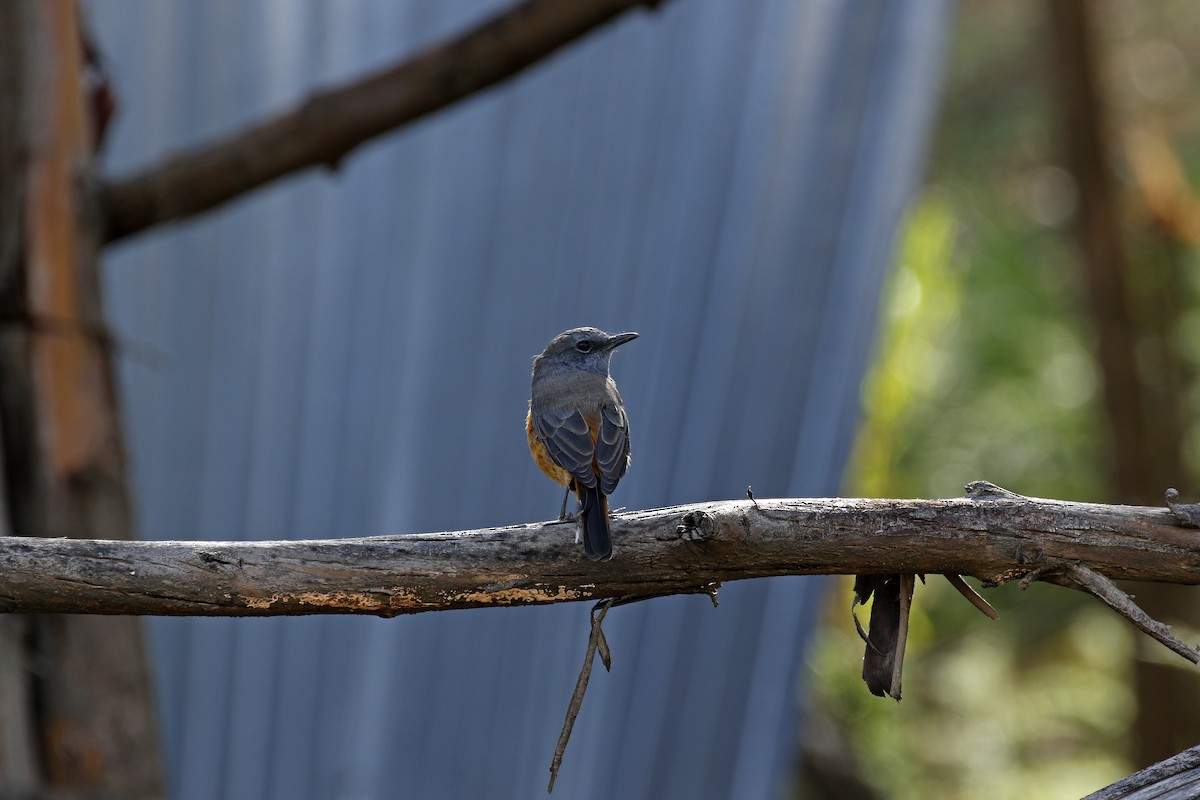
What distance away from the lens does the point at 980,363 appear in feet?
52.4

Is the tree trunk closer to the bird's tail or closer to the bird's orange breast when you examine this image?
the bird's orange breast

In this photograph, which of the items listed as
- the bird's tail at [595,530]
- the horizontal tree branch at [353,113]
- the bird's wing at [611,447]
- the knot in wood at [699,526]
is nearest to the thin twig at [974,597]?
the knot in wood at [699,526]

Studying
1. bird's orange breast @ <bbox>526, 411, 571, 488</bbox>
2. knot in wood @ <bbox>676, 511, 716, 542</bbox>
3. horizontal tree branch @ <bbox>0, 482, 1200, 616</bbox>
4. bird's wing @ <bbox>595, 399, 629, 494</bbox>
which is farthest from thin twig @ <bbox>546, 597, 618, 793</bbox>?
bird's orange breast @ <bbox>526, 411, 571, 488</bbox>

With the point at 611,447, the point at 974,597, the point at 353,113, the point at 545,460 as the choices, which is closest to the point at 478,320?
the point at 353,113

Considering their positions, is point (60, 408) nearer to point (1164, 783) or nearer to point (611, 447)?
point (611, 447)

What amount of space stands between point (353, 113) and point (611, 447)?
180cm

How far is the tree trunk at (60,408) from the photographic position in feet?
13.9

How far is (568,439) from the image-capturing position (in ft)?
10.6

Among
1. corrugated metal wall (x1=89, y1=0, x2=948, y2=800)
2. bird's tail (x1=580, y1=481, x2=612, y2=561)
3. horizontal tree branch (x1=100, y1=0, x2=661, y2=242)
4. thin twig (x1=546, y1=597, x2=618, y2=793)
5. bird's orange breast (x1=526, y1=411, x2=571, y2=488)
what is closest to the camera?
thin twig (x1=546, y1=597, x2=618, y2=793)

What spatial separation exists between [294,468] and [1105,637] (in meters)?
12.1

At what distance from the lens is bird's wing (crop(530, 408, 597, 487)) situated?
3.07 m

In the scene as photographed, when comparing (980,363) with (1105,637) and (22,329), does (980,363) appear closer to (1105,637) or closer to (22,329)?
(1105,637)

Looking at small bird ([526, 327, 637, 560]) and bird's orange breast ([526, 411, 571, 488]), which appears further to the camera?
bird's orange breast ([526, 411, 571, 488])

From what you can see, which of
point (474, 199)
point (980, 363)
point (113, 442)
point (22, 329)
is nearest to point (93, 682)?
point (113, 442)
